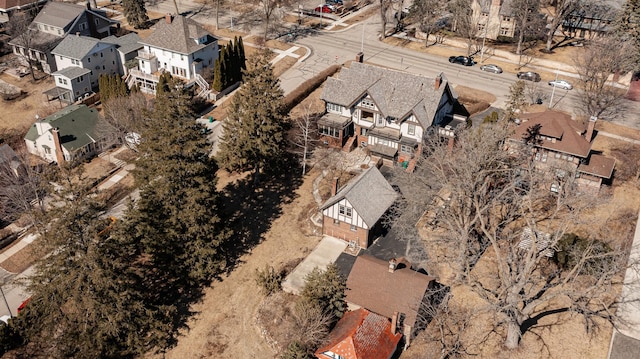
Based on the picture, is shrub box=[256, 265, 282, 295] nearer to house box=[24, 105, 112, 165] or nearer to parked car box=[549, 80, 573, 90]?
house box=[24, 105, 112, 165]

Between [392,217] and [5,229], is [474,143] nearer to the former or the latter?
[392,217]

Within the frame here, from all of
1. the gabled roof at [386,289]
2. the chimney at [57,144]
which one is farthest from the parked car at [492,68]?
the chimney at [57,144]

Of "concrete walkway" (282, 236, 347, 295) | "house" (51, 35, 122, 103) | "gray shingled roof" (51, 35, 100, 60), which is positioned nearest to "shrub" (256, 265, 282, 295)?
"concrete walkway" (282, 236, 347, 295)

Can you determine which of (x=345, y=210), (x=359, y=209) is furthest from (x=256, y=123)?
(x=359, y=209)

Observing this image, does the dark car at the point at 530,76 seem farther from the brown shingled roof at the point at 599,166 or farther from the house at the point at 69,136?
the house at the point at 69,136

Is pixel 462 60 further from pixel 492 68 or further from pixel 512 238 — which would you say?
pixel 512 238

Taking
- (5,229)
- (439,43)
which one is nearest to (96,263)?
(5,229)
